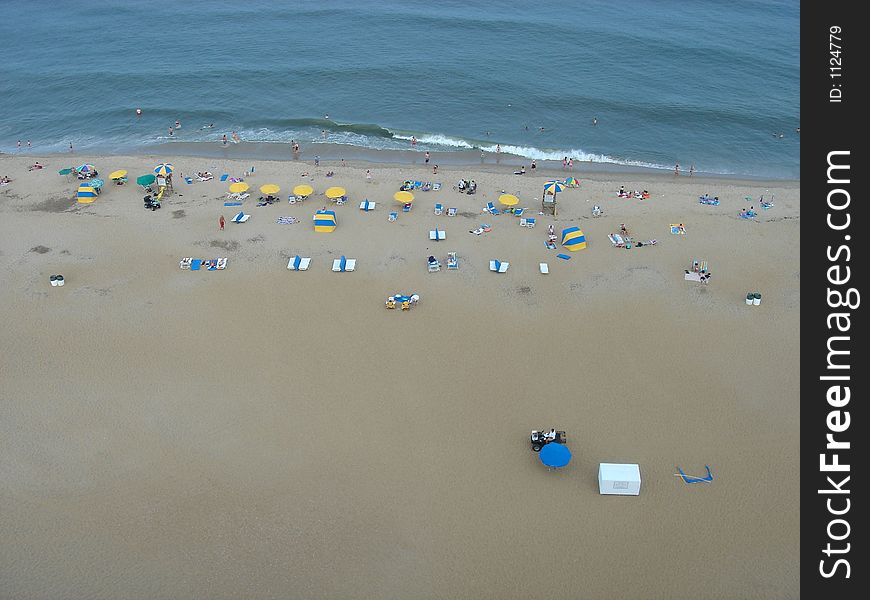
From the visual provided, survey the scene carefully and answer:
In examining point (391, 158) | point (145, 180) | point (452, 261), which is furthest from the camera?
point (391, 158)

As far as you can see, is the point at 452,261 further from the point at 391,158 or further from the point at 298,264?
the point at 391,158

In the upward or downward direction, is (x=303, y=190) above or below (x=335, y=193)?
above

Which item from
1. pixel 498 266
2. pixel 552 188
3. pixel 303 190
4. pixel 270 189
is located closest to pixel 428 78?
pixel 303 190

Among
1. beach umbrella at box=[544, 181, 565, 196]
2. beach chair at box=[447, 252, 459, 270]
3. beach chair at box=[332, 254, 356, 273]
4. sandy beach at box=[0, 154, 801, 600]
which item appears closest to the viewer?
sandy beach at box=[0, 154, 801, 600]

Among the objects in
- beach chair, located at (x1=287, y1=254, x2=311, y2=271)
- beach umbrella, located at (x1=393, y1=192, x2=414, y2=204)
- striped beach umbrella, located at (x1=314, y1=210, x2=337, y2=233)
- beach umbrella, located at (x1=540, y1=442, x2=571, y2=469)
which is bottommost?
beach umbrella, located at (x1=540, y1=442, x2=571, y2=469)

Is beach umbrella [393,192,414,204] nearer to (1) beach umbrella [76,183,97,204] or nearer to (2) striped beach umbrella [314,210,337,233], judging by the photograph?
(2) striped beach umbrella [314,210,337,233]

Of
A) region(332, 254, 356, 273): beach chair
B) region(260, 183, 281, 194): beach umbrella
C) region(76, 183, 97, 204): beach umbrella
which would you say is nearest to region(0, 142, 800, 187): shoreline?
region(260, 183, 281, 194): beach umbrella

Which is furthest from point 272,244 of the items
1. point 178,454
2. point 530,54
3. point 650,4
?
point 650,4
